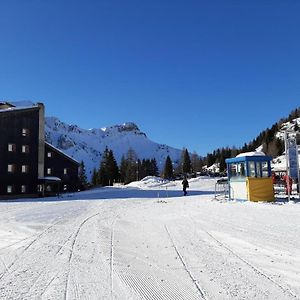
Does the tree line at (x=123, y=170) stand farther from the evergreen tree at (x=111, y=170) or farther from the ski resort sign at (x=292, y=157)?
the ski resort sign at (x=292, y=157)

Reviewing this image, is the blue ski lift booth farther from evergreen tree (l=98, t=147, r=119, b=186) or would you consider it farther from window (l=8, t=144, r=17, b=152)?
evergreen tree (l=98, t=147, r=119, b=186)

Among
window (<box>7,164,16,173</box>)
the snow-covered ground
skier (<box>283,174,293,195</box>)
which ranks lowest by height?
the snow-covered ground

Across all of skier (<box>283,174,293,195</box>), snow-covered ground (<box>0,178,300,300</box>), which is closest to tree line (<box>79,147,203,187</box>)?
skier (<box>283,174,293,195</box>)

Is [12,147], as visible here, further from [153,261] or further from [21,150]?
[153,261]

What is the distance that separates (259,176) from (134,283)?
64.7ft

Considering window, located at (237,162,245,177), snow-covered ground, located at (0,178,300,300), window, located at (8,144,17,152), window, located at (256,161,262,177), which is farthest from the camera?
window, located at (8,144,17,152)

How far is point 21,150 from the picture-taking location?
47281 mm

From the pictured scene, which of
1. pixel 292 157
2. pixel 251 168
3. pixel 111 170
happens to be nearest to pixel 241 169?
pixel 251 168

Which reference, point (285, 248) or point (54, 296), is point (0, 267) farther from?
point (285, 248)

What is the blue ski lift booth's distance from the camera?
79.4ft

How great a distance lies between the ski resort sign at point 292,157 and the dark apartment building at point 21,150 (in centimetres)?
3283

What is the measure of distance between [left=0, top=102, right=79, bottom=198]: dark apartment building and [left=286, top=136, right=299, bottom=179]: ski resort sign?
32.8 meters

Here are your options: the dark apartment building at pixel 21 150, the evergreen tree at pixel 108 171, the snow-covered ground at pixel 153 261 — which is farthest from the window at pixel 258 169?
the evergreen tree at pixel 108 171

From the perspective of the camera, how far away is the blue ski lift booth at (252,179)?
2420 cm
